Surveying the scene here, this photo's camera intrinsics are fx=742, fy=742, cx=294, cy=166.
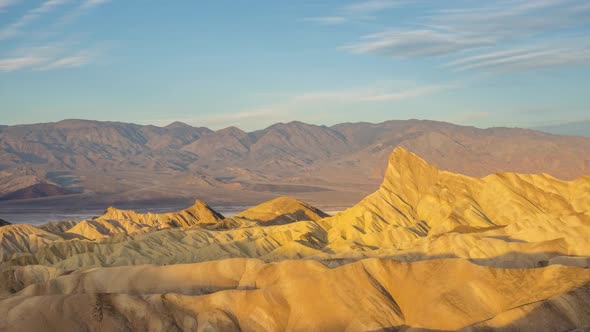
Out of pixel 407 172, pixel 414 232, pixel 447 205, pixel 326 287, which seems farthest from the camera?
pixel 407 172

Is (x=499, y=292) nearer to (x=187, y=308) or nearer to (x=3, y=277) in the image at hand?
(x=187, y=308)

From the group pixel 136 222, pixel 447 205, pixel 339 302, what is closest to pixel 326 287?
pixel 339 302

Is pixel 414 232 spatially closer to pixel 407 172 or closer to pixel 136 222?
pixel 407 172

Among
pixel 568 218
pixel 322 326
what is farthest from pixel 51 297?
pixel 568 218

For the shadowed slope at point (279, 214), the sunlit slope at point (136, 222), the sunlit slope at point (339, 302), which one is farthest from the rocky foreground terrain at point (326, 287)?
the shadowed slope at point (279, 214)

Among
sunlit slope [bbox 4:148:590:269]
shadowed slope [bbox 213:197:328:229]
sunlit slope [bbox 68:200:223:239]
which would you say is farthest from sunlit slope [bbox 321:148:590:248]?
sunlit slope [bbox 68:200:223:239]

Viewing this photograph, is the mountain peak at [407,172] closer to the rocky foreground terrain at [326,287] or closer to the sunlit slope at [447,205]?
the sunlit slope at [447,205]
